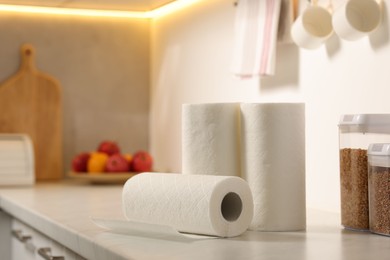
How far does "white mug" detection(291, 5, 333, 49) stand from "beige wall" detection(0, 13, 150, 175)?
1.28 metres

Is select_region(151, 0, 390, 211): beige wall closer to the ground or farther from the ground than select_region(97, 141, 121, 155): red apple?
farther from the ground

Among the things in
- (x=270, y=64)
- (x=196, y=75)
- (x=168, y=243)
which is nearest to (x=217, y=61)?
(x=196, y=75)

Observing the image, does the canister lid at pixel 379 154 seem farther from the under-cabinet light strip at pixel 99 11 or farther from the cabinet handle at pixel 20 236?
the under-cabinet light strip at pixel 99 11

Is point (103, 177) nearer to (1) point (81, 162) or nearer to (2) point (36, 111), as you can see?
(1) point (81, 162)

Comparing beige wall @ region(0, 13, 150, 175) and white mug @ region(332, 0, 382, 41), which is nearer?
white mug @ region(332, 0, 382, 41)

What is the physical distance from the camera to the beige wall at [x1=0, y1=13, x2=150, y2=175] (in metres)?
2.61

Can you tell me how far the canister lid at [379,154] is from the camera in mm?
1151

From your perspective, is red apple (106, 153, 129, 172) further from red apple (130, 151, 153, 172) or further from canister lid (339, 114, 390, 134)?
canister lid (339, 114, 390, 134)

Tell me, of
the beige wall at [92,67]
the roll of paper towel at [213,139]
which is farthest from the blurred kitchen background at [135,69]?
the roll of paper towel at [213,139]

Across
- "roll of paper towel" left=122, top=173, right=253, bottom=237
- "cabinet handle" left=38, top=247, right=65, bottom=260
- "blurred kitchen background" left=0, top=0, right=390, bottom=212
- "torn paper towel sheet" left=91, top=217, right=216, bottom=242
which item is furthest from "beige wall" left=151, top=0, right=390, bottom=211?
"cabinet handle" left=38, top=247, right=65, bottom=260

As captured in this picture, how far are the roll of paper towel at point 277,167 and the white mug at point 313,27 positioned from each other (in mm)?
323

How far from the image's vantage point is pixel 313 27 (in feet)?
5.12

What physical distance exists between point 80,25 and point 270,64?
1.14 m

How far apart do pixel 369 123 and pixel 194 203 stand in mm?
342
